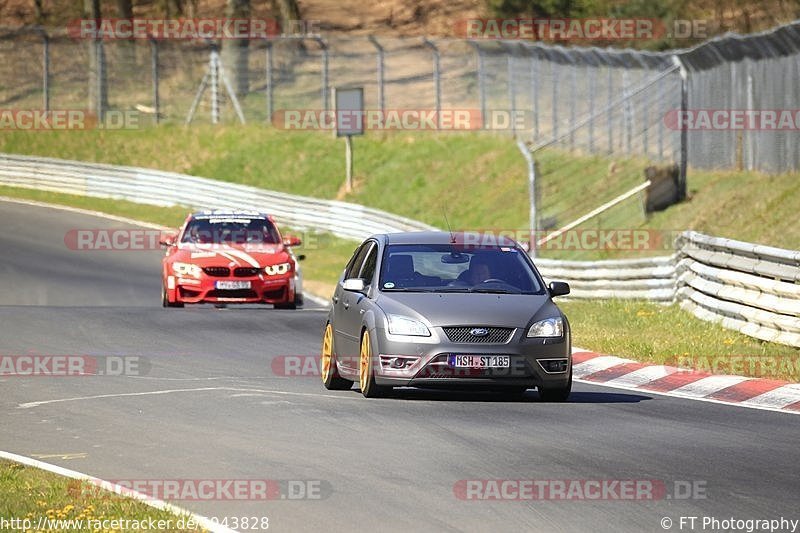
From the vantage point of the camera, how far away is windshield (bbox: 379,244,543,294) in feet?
46.7

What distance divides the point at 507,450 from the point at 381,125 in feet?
135

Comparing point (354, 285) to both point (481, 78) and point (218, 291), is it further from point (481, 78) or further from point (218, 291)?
point (481, 78)

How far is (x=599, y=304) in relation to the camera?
25297 mm

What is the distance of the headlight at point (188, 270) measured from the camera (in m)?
23.8

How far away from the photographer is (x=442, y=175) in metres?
46.5

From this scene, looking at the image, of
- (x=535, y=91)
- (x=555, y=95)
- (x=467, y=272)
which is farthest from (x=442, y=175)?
(x=467, y=272)

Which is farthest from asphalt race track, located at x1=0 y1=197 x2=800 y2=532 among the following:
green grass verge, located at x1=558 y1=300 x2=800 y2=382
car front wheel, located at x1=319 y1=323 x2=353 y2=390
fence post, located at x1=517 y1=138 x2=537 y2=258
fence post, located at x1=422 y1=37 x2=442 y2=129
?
fence post, located at x1=422 y1=37 x2=442 y2=129

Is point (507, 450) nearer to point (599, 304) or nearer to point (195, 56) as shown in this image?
point (599, 304)

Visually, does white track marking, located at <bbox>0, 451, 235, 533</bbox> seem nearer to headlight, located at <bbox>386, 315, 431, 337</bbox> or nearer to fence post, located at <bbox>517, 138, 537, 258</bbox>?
headlight, located at <bbox>386, 315, 431, 337</bbox>

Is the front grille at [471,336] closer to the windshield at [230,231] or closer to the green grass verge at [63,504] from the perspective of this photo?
the green grass verge at [63,504]

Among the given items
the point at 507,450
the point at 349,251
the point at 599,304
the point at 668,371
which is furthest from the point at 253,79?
the point at 507,450

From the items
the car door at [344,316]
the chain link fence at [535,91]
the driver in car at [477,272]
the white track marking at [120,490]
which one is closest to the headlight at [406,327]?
the car door at [344,316]

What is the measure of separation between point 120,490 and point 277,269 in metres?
14.9

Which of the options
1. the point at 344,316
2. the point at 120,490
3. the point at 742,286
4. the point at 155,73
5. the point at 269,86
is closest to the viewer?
the point at 120,490
